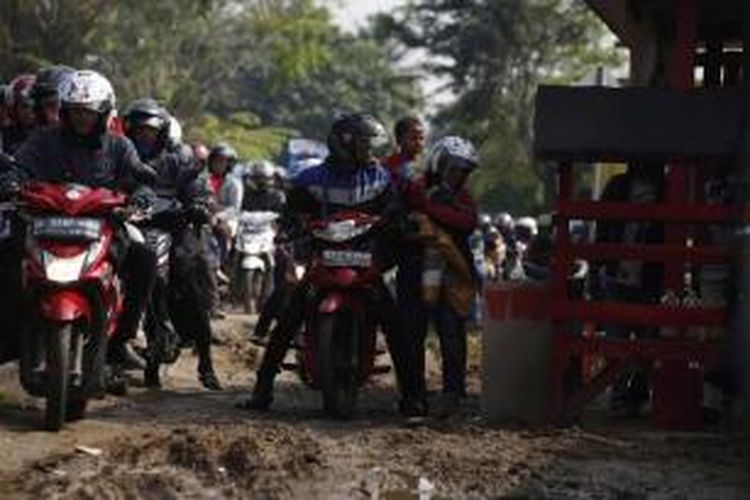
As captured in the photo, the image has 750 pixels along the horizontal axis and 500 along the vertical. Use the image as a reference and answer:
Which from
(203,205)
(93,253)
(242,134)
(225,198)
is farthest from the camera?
(242,134)

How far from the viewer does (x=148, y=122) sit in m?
10.7

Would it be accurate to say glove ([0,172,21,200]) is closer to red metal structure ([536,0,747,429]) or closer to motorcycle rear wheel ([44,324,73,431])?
motorcycle rear wheel ([44,324,73,431])

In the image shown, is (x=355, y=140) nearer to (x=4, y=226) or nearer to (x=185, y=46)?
(x=4, y=226)

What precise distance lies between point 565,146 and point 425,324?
5.34 feet

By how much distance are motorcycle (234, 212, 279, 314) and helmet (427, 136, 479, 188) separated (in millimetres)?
8625

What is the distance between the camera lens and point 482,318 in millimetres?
9773

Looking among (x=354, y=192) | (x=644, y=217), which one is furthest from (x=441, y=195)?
(x=644, y=217)

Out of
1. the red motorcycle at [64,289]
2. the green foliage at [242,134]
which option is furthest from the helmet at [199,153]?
the green foliage at [242,134]

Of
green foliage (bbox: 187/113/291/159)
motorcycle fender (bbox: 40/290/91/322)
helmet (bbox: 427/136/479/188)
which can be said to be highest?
green foliage (bbox: 187/113/291/159)

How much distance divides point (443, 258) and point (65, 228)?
8.83 ft

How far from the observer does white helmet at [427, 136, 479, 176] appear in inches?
401

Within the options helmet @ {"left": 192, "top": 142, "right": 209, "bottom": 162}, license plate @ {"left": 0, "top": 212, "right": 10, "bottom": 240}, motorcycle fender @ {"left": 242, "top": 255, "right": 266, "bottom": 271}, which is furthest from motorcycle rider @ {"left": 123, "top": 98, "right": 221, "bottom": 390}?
motorcycle fender @ {"left": 242, "top": 255, "right": 266, "bottom": 271}

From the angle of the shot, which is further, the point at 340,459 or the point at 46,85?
the point at 46,85

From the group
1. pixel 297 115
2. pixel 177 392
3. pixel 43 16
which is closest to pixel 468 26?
pixel 43 16
